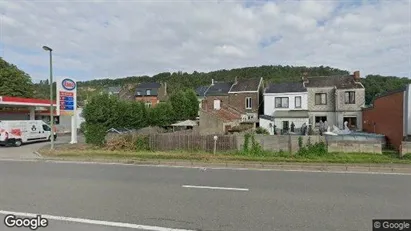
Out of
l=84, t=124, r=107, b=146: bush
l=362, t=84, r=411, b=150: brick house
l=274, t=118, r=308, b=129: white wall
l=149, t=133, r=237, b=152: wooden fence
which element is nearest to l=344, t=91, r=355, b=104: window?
l=274, t=118, r=308, b=129: white wall

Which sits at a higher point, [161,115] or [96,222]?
[161,115]

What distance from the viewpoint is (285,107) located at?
1452 inches

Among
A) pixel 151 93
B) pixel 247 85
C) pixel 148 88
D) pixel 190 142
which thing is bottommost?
pixel 190 142

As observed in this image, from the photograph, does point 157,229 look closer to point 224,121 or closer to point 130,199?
point 130,199

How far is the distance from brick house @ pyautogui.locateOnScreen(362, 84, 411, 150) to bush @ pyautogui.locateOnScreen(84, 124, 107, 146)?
58.8 ft

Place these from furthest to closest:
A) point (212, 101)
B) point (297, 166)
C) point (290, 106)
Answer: point (212, 101)
point (290, 106)
point (297, 166)

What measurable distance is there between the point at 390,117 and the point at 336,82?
20.4m

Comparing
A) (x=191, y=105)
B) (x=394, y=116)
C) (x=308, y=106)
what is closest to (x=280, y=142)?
(x=394, y=116)

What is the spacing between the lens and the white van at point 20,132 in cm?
2205

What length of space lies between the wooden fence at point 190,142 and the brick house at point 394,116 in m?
8.96

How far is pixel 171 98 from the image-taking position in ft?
129

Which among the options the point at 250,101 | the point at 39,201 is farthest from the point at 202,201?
the point at 250,101

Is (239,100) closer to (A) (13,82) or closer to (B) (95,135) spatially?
(B) (95,135)

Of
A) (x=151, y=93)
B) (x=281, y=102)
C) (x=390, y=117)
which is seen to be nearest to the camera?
(x=390, y=117)
